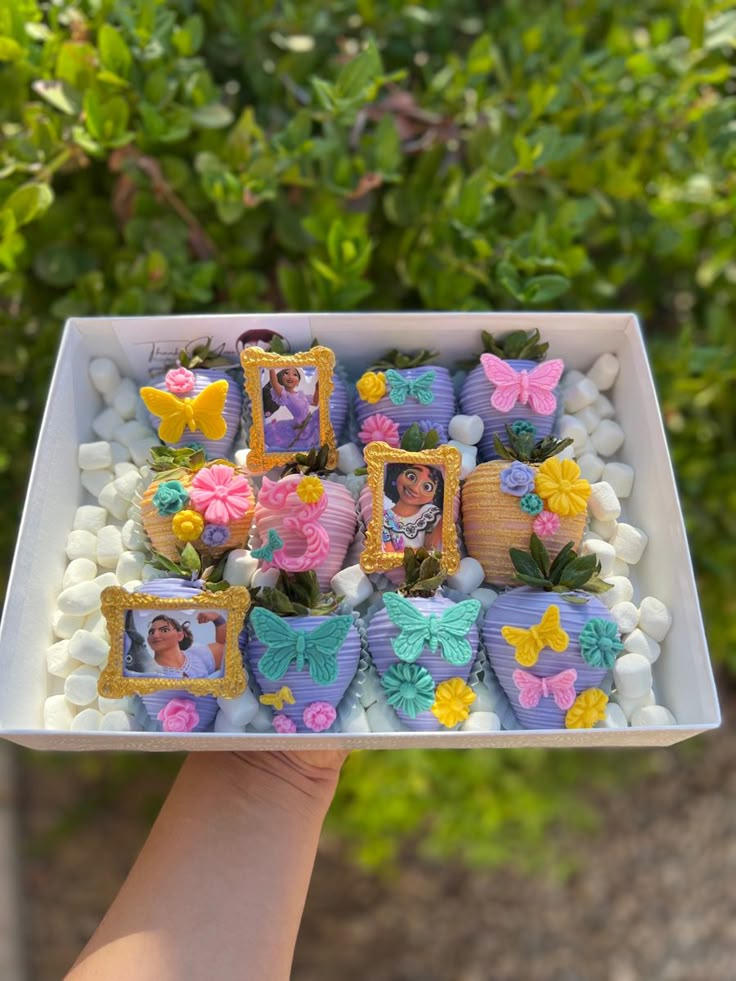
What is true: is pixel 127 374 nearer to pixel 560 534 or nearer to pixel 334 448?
pixel 334 448

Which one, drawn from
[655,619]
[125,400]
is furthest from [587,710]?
[125,400]

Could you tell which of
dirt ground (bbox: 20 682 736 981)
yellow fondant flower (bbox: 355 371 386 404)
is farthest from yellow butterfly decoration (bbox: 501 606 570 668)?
dirt ground (bbox: 20 682 736 981)

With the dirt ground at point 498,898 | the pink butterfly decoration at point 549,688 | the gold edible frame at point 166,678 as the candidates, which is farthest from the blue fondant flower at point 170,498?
the dirt ground at point 498,898

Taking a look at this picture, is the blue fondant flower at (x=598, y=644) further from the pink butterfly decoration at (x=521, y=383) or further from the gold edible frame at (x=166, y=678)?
the gold edible frame at (x=166, y=678)

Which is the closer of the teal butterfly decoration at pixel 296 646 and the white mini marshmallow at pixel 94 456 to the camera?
the teal butterfly decoration at pixel 296 646

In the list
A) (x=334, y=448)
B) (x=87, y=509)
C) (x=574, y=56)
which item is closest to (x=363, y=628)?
(x=334, y=448)

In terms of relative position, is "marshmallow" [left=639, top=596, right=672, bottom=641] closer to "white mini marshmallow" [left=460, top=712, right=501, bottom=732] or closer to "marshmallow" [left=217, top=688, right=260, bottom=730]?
"white mini marshmallow" [left=460, top=712, right=501, bottom=732]
